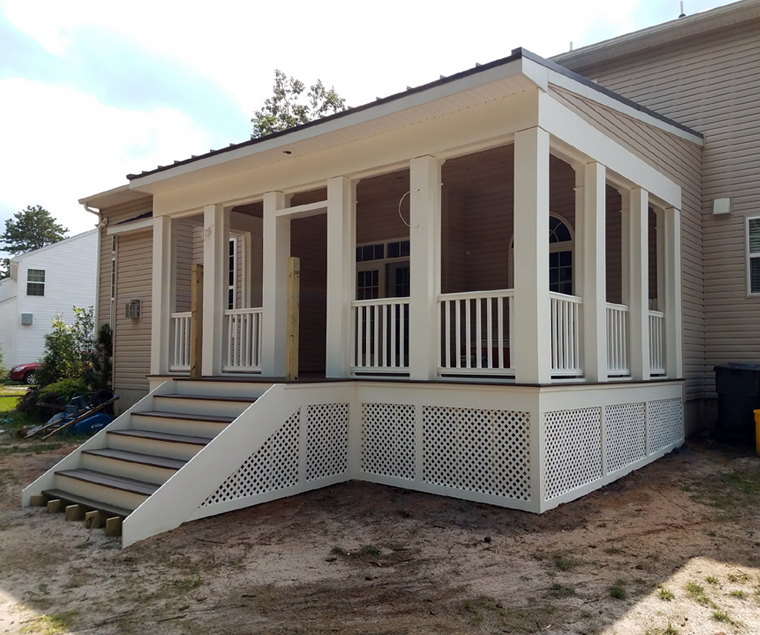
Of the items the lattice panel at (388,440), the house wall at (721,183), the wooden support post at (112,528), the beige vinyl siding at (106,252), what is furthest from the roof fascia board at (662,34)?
the wooden support post at (112,528)

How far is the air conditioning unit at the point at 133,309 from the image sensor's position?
1177cm

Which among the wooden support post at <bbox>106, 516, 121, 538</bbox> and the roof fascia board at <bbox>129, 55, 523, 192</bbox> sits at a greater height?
the roof fascia board at <bbox>129, 55, 523, 192</bbox>

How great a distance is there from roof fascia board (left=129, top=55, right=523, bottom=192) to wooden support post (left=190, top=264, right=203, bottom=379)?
1.45 metres

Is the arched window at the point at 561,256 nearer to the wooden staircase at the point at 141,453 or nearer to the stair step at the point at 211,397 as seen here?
the stair step at the point at 211,397

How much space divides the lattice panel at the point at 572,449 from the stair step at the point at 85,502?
3778 millimetres

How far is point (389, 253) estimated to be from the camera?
10.9 meters

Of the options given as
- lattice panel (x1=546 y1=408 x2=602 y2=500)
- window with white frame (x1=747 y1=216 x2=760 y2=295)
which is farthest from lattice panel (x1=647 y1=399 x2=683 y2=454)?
window with white frame (x1=747 y1=216 x2=760 y2=295)

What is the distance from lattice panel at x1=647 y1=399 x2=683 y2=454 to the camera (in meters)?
7.69

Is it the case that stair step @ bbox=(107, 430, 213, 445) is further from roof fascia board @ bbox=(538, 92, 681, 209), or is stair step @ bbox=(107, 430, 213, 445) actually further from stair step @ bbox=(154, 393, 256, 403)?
roof fascia board @ bbox=(538, 92, 681, 209)

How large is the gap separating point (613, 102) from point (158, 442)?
6161 mm

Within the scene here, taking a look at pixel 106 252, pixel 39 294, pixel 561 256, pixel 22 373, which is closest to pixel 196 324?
pixel 561 256

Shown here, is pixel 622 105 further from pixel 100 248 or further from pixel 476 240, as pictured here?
pixel 100 248

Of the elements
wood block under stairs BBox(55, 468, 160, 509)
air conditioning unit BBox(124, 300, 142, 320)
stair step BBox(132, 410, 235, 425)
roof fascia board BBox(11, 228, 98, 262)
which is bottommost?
wood block under stairs BBox(55, 468, 160, 509)

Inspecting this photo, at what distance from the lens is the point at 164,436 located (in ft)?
20.4
